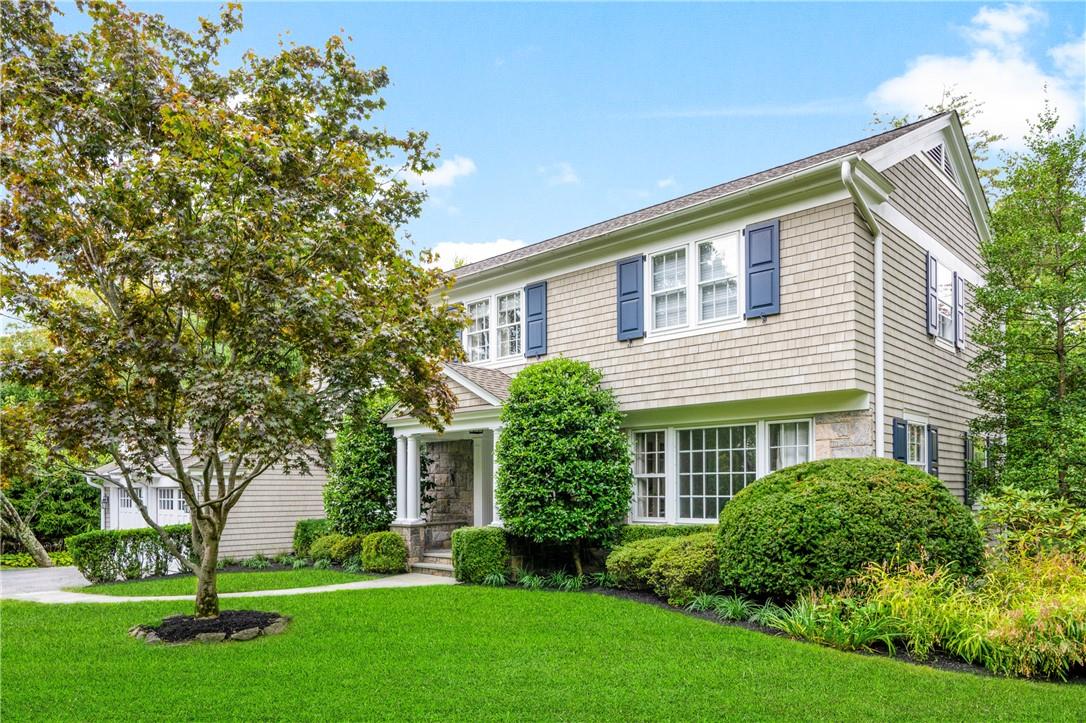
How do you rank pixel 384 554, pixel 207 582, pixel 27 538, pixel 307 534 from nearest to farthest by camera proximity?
pixel 207 582, pixel 384 554, pixel 307 534, pixel 27 538

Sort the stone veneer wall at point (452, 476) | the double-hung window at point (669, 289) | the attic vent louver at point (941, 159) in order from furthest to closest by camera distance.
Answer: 1. the stone veneer wall at point (452, 476)
2. the attic vent louver at point (941, 159)
3. the double-hung window at point (669, 289)

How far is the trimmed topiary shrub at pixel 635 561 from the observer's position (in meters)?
10.8

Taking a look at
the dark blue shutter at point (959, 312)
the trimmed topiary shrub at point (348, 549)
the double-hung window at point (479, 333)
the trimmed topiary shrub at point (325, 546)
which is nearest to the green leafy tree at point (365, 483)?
the trimmed topiary shrub at point (325, 546)

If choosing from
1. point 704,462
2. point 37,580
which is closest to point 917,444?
point 704,462

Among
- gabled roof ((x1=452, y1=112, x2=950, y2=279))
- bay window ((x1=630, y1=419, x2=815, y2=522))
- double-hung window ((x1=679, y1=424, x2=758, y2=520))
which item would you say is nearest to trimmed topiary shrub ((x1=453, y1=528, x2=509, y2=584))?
bay window ((x1=630, y1=419, x2=815, y2=522))

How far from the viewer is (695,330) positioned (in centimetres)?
1203

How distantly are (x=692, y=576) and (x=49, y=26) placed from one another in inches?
370

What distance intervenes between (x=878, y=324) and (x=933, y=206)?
375 cm

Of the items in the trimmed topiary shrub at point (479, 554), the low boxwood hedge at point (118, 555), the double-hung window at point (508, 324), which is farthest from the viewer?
the double-hung window at point (508, 324)

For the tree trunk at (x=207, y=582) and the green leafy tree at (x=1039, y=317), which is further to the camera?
the green leafy tree at (x=1039, y=317)

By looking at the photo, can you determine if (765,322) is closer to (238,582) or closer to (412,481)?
(412,481)

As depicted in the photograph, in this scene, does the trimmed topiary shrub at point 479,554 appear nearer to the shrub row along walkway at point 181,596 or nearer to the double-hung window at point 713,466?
the shrub row along walkway at point 181,596

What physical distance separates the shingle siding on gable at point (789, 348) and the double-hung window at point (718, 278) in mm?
374

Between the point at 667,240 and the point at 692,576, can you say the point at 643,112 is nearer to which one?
the point at 667,240
